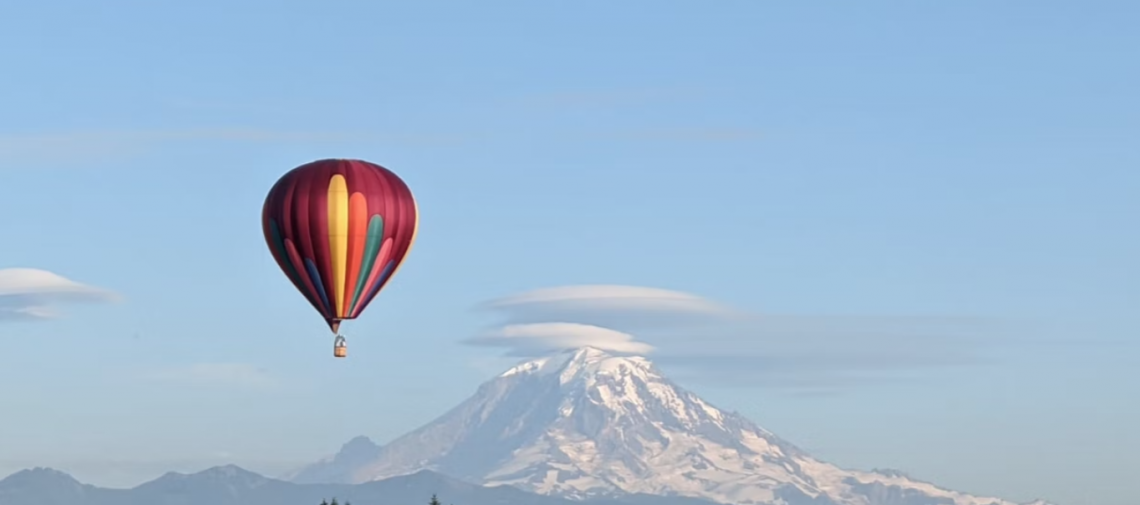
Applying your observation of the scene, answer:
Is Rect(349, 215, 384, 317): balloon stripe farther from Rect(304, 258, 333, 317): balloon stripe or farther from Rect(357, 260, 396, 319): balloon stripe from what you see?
Rect(304, 258, 333, 317): balloon stripe

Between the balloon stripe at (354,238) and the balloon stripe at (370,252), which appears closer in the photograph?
the balloon stripe at (354,238)

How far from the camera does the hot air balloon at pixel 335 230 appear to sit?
13903 centimetres

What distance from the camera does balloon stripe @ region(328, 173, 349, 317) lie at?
139m

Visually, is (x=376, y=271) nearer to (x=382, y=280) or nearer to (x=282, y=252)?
(x=382, y=280)

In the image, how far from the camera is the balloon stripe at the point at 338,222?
456 feet

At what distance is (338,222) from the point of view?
139m

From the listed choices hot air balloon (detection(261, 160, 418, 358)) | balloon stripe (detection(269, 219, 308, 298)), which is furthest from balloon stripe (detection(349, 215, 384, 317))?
balloon stripe (detection(269, 219, 308, 298))

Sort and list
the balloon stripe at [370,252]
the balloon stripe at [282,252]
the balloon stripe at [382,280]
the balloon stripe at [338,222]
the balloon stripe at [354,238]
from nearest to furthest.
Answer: the balloon stripe at [338,222] < the balloon stripe at [354,238] < the balloon stripe at [370,252] < the balloon stripe at [282,252] < the balloon stripe at [382,280]

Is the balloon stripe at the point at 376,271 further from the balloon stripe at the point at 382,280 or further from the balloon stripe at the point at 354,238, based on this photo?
the balloon stripe at the point at 354,238

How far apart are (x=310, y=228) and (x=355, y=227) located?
2.55 meters

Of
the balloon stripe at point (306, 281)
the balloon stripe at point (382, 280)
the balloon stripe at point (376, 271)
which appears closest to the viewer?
the balloon stripe at point (306, 281)

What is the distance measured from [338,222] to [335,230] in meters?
0.48

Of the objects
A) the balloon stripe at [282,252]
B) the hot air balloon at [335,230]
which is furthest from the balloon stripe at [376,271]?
the balloon stripe at [282,252]

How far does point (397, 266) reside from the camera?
469ft
